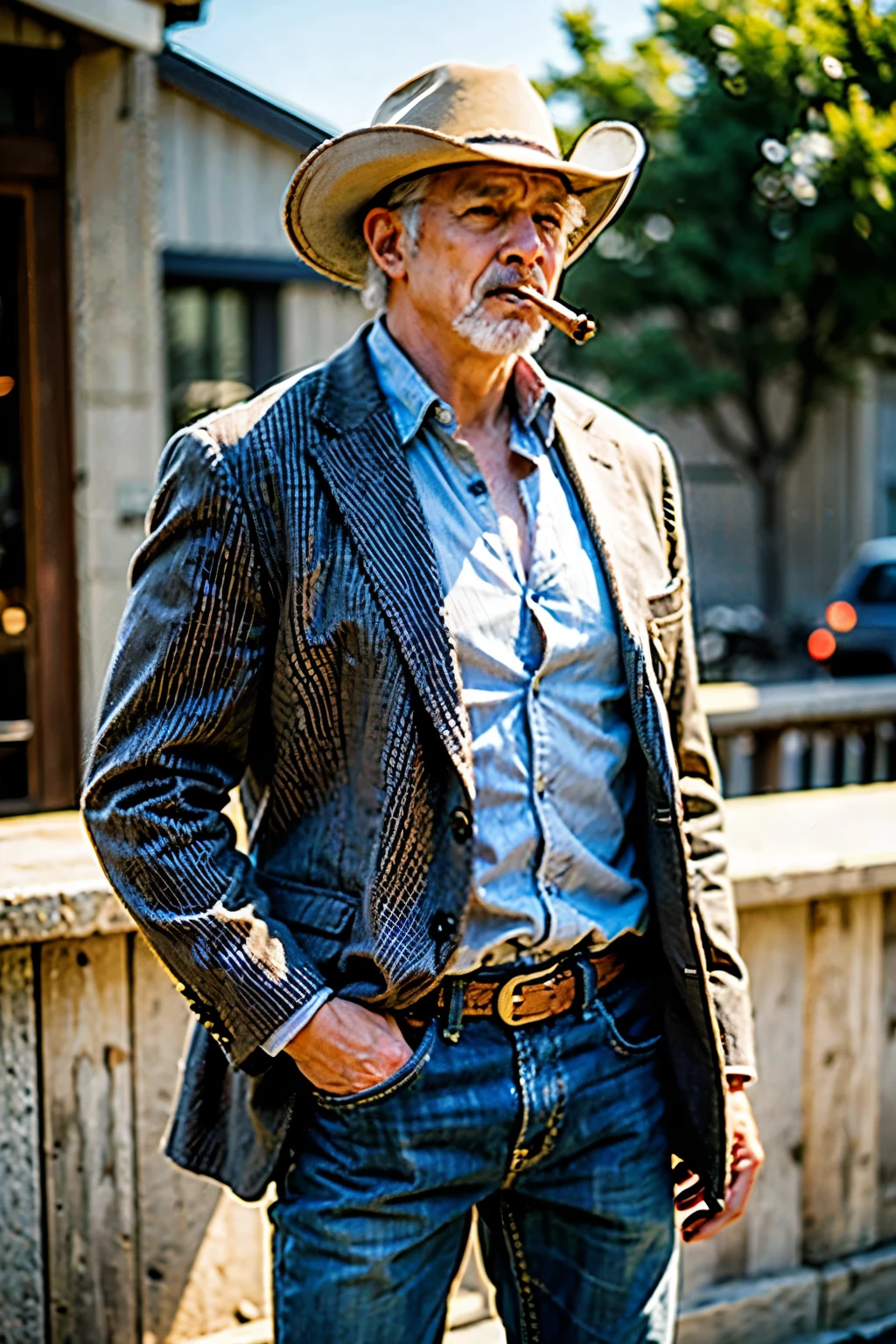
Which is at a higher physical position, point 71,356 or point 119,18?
point 119,18

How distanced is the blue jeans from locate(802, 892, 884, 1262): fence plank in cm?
108

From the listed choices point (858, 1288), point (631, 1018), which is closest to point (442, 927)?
point (631, 1018)

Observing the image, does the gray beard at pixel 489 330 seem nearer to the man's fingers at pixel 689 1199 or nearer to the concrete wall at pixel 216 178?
the man's fingers at pixel 689 1199

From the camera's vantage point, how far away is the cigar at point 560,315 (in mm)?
1926

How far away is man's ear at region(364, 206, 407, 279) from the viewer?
202 cm

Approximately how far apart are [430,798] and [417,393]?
0.55 metres

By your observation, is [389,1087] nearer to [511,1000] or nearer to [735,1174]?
[511,1000]

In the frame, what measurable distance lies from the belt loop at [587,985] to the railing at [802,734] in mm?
3295

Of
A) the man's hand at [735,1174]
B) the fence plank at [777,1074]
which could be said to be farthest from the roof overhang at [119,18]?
the man's hand at [735,1174]

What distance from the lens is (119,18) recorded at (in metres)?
5.74

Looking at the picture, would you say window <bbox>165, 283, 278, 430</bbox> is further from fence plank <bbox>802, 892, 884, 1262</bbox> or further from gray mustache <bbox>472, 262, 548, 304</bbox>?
gray mustache <bbox>472, 262, 548, 304</bbox>

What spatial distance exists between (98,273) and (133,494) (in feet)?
2.97

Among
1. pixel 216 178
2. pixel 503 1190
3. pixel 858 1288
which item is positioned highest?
pixel 216 178

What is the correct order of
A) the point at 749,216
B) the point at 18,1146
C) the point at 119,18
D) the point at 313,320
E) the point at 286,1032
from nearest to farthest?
the point at 286,1032, the point at 18,1146, the point at 119,18, the point at 313,320, the point at 749,216
